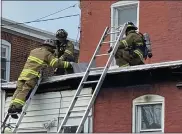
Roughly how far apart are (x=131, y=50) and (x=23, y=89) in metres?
2.23

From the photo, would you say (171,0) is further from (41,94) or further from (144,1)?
(41,94)

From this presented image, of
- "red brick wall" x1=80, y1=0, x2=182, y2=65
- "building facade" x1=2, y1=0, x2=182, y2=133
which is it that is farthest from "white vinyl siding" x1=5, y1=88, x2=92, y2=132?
"red brick wall" x1=80, y1=0, x2=182, y2=65

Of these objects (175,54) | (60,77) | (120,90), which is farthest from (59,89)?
(175,54)

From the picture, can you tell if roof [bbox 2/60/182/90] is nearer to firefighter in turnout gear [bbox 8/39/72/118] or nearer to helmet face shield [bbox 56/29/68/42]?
firefighter in turnout gear [bbox 8/39/72/118]

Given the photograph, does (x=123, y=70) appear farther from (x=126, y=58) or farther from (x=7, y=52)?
(x=7, y=52)

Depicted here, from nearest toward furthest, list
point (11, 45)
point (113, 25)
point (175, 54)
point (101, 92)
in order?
1. point (101, 92)
2. point (175, 54)
3. point (113, 25)
4. point (11, 45)

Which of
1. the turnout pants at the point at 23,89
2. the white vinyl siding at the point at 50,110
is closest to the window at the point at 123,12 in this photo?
the white vinyl siding at the point at 50,110

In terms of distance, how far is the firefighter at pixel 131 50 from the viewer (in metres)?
12.3

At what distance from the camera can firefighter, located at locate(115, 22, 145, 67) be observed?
1228 centimetres

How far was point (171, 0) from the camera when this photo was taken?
50.9 ft

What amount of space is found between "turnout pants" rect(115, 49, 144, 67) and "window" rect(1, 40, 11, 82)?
36.3 feet

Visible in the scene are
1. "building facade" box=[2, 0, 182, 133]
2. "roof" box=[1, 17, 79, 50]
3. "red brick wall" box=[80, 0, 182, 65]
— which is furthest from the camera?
"roof" box=[1, 17, 79, 50]

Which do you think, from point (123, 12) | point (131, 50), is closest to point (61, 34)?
point (131, 50)

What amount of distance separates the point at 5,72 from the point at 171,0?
9355mm
